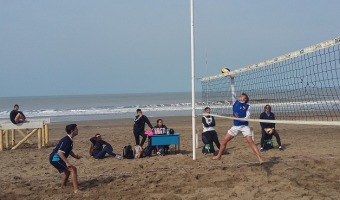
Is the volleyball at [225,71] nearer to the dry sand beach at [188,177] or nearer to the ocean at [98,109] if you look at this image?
the dry sand beach at [188,177]

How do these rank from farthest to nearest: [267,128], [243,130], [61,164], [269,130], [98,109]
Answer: [98,109], [267,128], [269,130], [243,130], [61,164]

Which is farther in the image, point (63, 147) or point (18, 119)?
point (18, 119)

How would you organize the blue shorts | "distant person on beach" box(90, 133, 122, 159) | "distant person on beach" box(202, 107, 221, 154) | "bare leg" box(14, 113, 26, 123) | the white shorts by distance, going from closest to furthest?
1. the blue shorts
2. the white shorts
3. "distant person on beach" box(90, 133, 122, 159)
4. "distant person on beach" box(202, 107, 221, 154)
5. "bare leg" box(14, 113, 26, 123)

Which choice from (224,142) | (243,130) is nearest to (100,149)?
Result: (224,142)

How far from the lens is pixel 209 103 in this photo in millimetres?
10977

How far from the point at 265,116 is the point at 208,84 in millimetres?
1635

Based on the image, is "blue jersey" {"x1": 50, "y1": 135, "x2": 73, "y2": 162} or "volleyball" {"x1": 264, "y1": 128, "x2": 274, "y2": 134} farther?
"volleyball" {"x1": 264, "y1": 128, "x2": 274, "y2": 134}

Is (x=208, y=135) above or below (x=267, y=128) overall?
below

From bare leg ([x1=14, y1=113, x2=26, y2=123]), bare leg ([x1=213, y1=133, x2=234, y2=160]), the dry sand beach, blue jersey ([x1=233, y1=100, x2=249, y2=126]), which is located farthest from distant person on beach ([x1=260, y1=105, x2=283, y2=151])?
bare leg ([x1=14, y1=113, x2=26, y2=123])

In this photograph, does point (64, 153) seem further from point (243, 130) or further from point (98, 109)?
point (98, 109)

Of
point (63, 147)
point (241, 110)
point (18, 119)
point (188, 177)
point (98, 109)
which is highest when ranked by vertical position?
point (241, 110)

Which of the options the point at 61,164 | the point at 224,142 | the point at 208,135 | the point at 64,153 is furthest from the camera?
the point at 208,135

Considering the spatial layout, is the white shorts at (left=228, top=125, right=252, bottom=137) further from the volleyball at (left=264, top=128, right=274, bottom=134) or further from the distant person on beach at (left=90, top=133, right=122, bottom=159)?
the distant person on beach at (left=90, top=133, right=122, bottom=159)

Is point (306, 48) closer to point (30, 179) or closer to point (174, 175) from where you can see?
point (174, 175)
